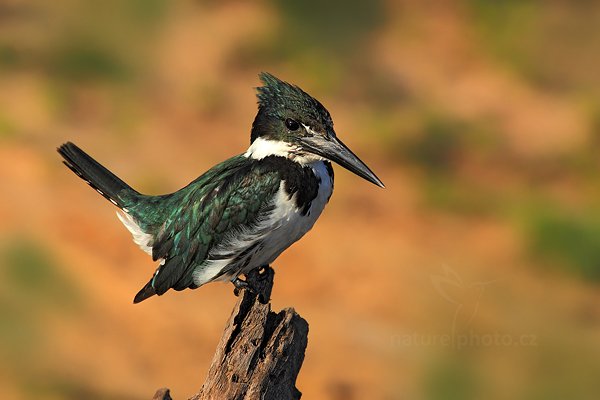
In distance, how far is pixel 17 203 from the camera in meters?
14.6

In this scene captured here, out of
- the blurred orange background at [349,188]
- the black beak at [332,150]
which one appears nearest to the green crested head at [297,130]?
the black beak at [332,150]

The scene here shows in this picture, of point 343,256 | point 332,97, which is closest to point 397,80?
point 332,97

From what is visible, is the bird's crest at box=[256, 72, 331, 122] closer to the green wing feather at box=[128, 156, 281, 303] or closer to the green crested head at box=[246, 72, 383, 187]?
the green crested head at box=[246, 72, 383, 187]

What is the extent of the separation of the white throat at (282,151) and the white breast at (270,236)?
7 centimetres

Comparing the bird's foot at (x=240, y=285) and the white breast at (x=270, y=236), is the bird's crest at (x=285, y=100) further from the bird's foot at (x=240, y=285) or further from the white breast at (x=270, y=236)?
the bird's foot at (x=240, y=285)

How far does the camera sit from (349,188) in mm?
15922

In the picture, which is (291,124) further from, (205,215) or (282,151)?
(205,215)

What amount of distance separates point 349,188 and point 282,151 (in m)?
8.84

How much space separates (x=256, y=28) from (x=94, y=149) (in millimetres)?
4852

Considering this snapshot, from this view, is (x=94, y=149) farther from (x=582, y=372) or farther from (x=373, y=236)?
(x=582, y=372)

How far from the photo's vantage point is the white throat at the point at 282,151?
23.3 feet

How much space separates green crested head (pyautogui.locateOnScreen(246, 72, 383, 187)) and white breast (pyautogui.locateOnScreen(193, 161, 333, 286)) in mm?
177

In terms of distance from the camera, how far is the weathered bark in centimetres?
626

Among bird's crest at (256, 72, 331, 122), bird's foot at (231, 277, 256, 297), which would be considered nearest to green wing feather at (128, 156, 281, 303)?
bird's foot at (231, 277, 256, 297)
